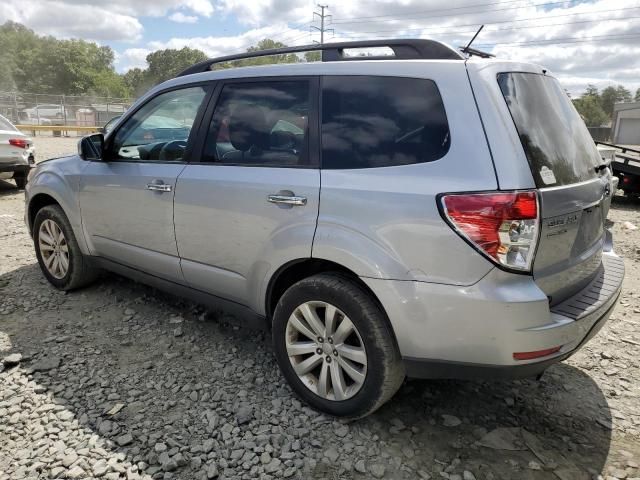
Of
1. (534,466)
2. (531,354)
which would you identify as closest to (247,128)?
(531,354)

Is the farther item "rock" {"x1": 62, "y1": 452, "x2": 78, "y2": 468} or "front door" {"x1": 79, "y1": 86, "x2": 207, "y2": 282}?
"front door" {"x1": 79, "y1": 86, "x2": 207, "y2": 282}

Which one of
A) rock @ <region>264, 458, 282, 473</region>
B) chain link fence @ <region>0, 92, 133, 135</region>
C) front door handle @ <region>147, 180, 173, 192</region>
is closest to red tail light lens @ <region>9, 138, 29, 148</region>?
front door handle @ <region>147, 180, 173, 192</region>

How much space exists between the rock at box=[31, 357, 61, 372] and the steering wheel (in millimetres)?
1518

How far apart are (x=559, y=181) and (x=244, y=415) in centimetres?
201

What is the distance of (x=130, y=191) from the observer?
3.54m

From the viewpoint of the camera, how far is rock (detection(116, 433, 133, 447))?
99.3 inches

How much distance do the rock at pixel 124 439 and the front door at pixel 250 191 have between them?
94 cm

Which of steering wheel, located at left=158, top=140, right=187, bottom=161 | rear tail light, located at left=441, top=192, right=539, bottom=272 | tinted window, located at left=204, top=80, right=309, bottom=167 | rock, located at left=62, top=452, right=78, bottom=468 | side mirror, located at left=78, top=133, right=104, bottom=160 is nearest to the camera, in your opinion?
rear tail light, located at left=441, top=192, right=539, bottom=272

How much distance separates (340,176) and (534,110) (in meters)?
0.96

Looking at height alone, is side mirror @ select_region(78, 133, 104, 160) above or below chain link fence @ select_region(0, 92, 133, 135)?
below

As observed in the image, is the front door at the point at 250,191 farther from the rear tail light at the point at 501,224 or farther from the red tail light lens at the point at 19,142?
the red tail light lens at the point at 19,142

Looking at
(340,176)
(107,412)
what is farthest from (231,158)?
(107,412)

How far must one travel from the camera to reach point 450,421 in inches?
108

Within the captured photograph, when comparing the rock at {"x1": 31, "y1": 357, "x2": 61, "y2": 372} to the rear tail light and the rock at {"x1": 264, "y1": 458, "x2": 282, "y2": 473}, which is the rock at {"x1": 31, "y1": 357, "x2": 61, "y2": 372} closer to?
the rock at {"x1": 264, "y1": 458, "x2": 282, "y2": 473}
